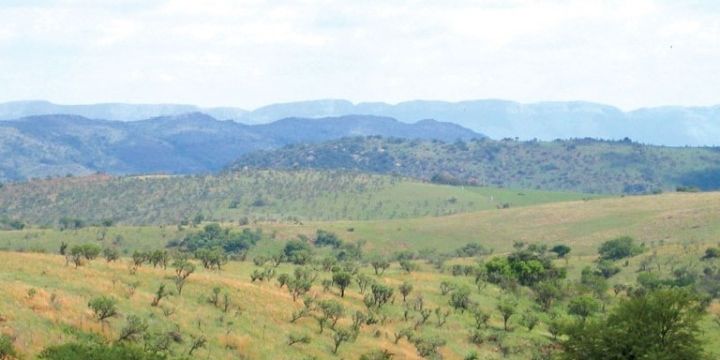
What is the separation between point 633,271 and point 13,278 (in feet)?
256

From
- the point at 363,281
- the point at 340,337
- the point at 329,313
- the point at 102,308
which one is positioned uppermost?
the point at 102,308

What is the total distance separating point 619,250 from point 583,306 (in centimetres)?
4355

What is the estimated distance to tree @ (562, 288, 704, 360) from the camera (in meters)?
41.2

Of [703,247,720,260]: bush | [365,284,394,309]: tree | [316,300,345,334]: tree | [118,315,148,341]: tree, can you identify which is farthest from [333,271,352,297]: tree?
[703,247,720,260]: bush

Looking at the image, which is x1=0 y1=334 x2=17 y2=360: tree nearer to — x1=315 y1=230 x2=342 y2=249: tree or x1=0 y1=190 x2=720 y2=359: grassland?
x1=0 y1=190 x2=720 y2=359: grassland

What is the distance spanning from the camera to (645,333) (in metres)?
42.4

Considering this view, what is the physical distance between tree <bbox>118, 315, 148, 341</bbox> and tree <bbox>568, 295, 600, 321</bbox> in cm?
4263

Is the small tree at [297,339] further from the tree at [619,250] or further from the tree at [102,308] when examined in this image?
the tree at [619,250]

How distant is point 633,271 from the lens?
327ft

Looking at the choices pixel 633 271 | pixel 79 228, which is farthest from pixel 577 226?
pixel 79 228

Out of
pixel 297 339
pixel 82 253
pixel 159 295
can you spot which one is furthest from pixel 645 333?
pixel 82 253

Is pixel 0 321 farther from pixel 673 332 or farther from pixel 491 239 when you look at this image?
pixel 491 239

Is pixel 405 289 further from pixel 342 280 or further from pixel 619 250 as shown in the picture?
pixel 619 250

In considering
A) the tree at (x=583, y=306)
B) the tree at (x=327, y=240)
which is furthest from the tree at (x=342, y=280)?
the tree at (x=327, y=240)
